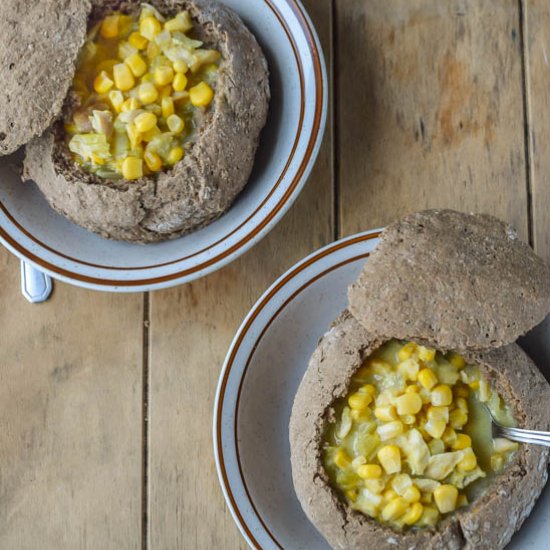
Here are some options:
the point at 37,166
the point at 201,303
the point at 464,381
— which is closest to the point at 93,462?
the point at 201,303

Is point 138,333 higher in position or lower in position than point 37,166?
lower

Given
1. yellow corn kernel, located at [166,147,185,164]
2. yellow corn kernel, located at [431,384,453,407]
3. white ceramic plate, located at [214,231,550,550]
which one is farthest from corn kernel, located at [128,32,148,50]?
yellow corn kernel, located at [431,384,453,407]

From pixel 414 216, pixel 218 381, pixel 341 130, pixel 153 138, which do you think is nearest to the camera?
pixel 414 216

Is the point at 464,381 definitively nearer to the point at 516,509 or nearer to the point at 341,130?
the point at 516,509

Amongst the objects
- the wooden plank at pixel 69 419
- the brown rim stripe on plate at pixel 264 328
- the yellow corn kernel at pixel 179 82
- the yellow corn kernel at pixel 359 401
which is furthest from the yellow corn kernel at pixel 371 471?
the yellow corn kernel at pixel 179 82

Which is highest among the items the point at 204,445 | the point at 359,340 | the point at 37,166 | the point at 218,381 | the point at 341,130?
the point at 37,166

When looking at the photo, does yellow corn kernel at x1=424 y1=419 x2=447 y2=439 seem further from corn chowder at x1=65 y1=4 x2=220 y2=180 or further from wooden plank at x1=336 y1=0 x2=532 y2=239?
corn chowder at x1=65 y1=4 x2=220 y2=180

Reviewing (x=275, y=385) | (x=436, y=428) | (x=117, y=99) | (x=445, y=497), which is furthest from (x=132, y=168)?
(x=445, y=497)
